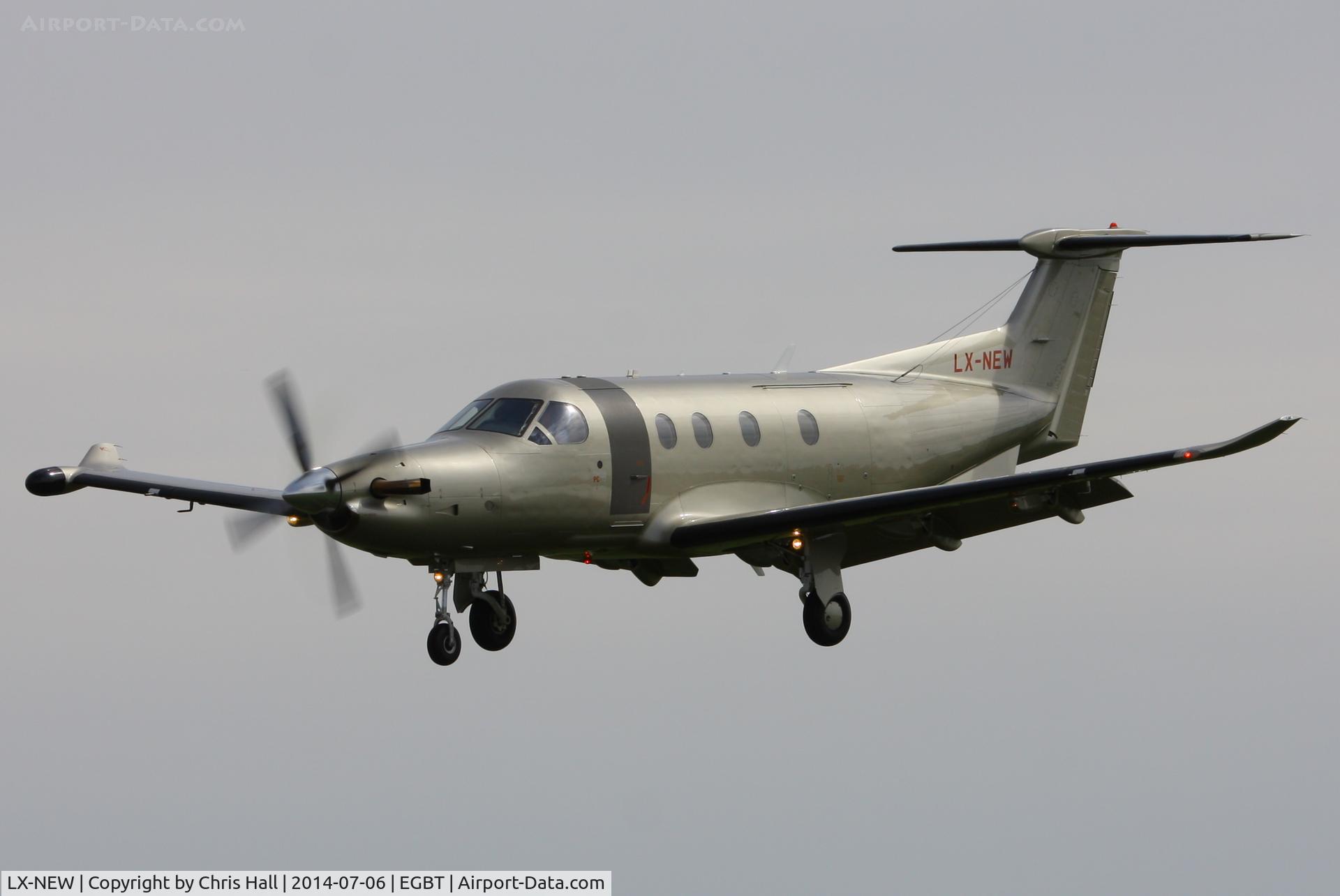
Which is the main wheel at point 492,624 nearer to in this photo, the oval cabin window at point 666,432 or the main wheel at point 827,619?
the oval cabin window at point 666,432

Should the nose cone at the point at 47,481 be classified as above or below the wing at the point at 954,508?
above

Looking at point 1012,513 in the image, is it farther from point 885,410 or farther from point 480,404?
point 480,404

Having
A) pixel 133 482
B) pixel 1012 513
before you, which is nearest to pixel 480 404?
pixel 133 482

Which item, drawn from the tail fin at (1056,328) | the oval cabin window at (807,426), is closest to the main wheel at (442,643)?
the oval cabin window at (807,426)

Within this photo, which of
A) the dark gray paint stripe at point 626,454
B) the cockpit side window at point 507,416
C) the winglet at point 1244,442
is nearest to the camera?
the winglet at point 1244,442

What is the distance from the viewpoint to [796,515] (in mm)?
29312

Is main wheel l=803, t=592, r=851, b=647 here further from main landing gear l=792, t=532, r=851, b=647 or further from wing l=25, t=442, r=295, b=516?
wing l=25, t=442, r=295, b=516

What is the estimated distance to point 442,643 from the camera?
97.5 feet

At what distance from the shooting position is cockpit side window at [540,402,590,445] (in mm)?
29391

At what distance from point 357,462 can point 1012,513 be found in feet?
33.1

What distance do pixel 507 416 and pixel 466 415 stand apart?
859 mm

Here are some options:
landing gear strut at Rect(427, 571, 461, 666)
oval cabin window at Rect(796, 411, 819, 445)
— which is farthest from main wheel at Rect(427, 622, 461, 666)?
oval cabin window at Rect(796, 411, 819, 445)

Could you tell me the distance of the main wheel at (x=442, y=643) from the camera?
29703 mm

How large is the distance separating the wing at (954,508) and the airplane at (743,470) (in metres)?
0.03
